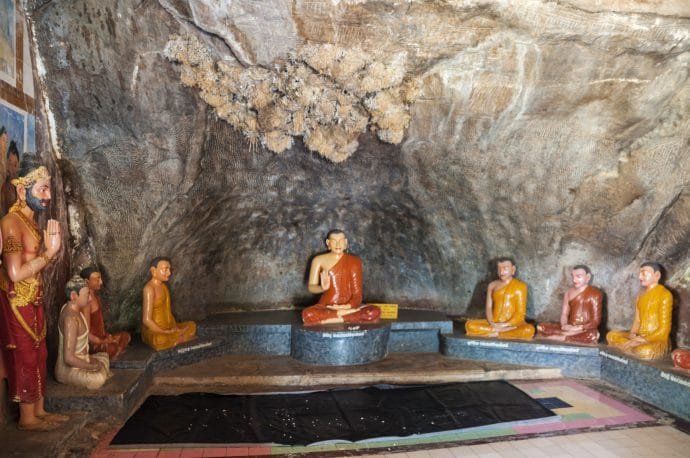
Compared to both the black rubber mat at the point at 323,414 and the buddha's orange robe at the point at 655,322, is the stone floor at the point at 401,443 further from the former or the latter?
the buddha's orange robe at the point at 655,322

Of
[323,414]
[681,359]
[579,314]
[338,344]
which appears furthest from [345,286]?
[681,359]

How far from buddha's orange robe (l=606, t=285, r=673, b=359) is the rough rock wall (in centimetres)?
51

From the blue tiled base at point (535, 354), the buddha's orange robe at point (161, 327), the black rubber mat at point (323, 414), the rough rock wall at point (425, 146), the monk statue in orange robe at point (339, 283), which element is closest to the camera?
the black rubber mat at point (323, 414)

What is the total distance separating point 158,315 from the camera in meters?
5.76

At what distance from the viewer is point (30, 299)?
3760mm

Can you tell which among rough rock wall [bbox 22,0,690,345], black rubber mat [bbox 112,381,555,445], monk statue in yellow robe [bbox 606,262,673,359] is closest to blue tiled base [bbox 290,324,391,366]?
black rubber mat [bbox 112,381,555,445]

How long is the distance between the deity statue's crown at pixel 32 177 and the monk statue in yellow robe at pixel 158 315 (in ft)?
6.74

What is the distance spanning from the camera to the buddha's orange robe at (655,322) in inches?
210

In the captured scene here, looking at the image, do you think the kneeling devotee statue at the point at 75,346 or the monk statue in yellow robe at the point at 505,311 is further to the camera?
the monk statue in yellow robe at the point at 505,311

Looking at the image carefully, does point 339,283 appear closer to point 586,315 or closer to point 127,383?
point 127,383

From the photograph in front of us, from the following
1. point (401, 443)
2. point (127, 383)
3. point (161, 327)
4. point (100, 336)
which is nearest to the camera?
point (401, 443)

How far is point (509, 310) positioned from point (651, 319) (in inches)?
59.7

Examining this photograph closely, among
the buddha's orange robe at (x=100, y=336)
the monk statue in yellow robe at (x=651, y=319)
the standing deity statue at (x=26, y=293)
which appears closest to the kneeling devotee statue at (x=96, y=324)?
the buddha's orange robe at (x=100, y=336)

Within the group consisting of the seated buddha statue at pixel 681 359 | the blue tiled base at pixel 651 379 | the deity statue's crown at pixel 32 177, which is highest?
the deity statue's crown at pixel 32 177
